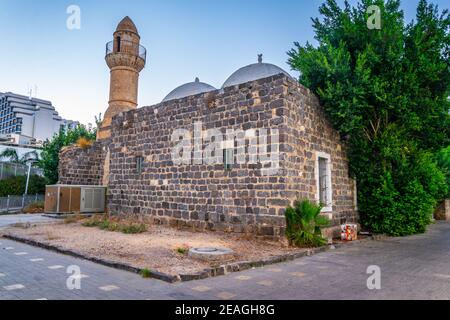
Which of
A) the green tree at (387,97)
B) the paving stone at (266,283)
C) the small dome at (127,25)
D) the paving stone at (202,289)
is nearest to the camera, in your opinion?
the paving stone at (202,289)

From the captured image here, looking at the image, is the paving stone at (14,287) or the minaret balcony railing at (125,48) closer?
the paving stone at (14,287)

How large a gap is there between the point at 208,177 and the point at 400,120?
626 cm

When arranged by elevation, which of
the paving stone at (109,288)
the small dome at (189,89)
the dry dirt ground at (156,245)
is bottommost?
the paving stone at (109,288)

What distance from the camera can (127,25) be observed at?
980 inches

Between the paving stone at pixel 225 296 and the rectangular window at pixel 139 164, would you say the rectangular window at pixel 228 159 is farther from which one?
the paving stone at pixel 225 296

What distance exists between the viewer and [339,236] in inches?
387

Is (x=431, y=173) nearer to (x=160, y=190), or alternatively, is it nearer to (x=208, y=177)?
(x=208, y=177)

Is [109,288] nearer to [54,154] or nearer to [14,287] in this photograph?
[14,287]

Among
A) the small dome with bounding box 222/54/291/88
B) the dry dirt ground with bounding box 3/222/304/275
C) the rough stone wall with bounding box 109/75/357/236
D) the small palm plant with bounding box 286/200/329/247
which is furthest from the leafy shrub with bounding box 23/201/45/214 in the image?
the small palm plant with bounding box 286/200/329/247

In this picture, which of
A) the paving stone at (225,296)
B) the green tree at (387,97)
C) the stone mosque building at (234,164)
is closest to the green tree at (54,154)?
the stone mosque building at (234,164)

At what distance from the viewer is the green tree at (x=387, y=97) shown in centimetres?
969

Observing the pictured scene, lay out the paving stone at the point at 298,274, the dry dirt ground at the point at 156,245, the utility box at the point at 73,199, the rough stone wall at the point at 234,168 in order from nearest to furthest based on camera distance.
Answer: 1. the paving stone at the point at 298,274
2. the dry dirt ground at the point at 156,245
3. the rough stone wall at the point at 234,168
4. the utility box at the point at 73,199

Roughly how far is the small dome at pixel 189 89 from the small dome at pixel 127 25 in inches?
324

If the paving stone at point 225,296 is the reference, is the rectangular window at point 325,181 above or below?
above
